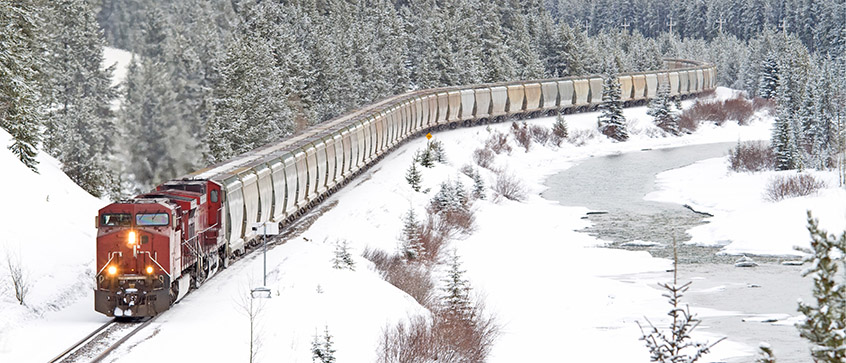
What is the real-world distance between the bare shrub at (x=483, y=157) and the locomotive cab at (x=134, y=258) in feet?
133

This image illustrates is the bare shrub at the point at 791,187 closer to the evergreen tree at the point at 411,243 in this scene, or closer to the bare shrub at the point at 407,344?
the evergreen tree at the point at 411,243

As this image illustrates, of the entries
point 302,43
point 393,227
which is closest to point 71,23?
point 302,43

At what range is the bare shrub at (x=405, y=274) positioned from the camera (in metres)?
26.5

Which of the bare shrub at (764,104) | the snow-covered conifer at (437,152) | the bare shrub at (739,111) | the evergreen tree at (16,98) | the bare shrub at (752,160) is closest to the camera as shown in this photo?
the evergreen tree at (16,98)

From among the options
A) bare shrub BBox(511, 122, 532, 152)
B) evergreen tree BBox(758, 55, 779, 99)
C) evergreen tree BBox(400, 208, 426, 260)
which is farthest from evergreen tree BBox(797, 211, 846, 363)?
evergreen tree BBox(758, 55, 779, 99)

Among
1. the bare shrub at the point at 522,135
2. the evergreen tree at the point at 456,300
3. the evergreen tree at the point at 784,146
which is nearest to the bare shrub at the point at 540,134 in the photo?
the bare shrub at the point at 522,135

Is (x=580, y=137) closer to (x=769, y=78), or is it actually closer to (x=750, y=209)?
(x=750, y=209)

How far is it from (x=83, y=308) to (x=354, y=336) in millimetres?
6917

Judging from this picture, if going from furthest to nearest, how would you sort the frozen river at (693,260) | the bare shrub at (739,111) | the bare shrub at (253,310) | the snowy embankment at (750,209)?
the bare shrub at (739,111) < the snowy embankment at (750,209) < the frozen river at (693,260) < the bare shrub at (253,310)

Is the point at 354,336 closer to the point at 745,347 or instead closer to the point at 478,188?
the point at 745,347

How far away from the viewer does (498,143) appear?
69.1m

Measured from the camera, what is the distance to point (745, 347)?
2358 cm

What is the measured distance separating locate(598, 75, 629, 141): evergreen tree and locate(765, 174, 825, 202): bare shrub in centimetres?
3137

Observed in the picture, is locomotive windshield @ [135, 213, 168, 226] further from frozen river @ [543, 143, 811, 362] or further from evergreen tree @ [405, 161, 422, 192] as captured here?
evergreen tree @ [405, 161, 422, 192]
